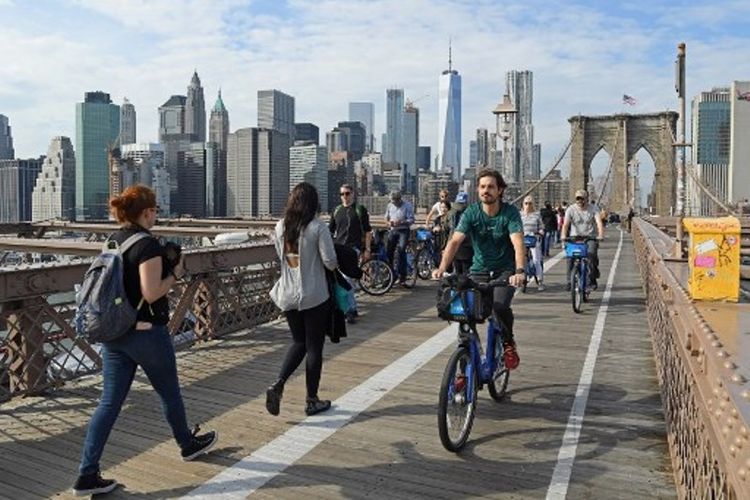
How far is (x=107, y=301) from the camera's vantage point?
378cm

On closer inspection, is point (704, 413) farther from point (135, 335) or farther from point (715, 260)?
point (135, 335)

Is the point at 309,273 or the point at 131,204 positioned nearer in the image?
the point at 131,204

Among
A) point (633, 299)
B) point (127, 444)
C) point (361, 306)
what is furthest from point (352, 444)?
point (633, 299)

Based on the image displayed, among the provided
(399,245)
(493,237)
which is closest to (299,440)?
A: (493,237)

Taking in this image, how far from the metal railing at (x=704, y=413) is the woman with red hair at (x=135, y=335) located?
2.65 meters

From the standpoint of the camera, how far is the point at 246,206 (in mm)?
110562

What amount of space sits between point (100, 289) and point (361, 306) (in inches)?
268

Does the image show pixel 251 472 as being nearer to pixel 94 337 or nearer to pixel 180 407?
pixel 180 407

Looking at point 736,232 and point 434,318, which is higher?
point 736,232

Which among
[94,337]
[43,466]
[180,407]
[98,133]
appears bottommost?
[43,466]

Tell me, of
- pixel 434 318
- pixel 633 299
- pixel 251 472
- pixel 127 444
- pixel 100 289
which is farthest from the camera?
pixel 633 299

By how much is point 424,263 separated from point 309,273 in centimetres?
852

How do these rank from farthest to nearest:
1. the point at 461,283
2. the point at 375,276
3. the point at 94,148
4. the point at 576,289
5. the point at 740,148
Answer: the point at 94,148
the point at 740,148
the point at 375,276
the point at 576,289
the point at 461,283

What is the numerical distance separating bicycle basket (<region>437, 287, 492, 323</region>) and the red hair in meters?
1.95
